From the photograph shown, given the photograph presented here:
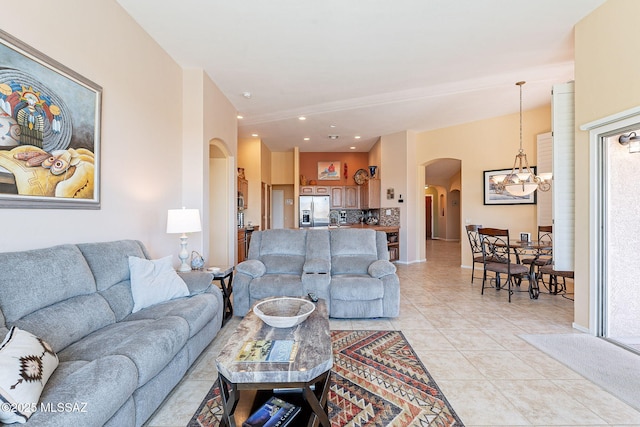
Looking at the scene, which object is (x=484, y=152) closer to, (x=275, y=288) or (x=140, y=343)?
(x=275, y=288)

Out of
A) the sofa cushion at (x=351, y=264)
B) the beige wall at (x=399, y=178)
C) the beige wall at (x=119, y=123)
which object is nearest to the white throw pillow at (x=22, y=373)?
the beige wall at (x=119, y=123)

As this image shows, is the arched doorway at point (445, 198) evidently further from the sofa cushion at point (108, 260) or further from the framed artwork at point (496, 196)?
the sofa cushion at point (108, 260)

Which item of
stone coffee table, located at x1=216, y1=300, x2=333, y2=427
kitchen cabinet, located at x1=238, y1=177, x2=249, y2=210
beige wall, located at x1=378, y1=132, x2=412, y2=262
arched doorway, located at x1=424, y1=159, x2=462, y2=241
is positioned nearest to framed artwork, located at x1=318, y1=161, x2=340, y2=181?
beige wall, located at x1=378, y1=132, x2=412, y2=262

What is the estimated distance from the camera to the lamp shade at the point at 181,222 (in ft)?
9.57

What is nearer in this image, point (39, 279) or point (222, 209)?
point (39, 279)

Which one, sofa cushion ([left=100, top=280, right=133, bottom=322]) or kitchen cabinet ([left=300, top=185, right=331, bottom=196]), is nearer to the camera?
sofa cushion ([left=100, top=280, right=133, bottom=322])

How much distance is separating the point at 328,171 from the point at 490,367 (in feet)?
23.5

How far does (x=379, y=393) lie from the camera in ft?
6.22

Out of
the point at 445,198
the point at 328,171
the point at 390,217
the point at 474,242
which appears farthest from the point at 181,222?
the point at 445,198

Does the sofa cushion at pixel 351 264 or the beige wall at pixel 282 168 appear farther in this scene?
the beige wall at pixel 282 168

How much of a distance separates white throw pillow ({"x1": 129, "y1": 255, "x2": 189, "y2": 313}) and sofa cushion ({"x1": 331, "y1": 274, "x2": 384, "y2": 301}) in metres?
1.56

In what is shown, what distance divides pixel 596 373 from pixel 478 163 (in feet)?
A: 15.2

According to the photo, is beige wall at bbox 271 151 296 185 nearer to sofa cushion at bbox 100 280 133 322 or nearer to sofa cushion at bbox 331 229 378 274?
sofa cushion at bbox 331 229 378 274

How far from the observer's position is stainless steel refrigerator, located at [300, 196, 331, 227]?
8203mm
